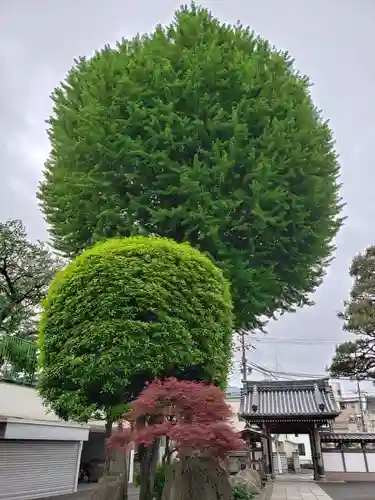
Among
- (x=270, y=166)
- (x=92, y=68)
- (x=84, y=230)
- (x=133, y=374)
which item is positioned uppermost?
(x=92, y=68)

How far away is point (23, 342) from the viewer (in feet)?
36.3

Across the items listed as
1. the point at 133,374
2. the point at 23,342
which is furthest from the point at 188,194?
the point at 23,342

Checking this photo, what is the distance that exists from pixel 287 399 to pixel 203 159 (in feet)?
42.4

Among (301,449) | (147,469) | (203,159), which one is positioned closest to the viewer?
(147,469)

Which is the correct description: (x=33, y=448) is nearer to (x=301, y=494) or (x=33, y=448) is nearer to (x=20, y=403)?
(x=20, y=403)

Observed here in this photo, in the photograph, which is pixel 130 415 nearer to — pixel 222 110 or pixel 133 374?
pixel 133 374

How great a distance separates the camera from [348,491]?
13.2m

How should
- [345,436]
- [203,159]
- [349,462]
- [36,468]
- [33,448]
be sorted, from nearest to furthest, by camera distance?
[203,159] < [33,448] < [36,468] < [345,436] < [349,462]

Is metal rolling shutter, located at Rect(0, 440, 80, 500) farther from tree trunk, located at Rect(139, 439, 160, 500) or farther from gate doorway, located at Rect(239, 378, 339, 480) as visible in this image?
gate doorway, located at Rect(239, 378, 339, 480)

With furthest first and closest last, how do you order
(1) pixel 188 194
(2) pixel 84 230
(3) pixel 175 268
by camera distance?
1. (2) pixel 84 230
2. (1) pixel 188 194
3. (3) pixel 175 268

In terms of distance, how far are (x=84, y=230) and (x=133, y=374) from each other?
504 centimetres

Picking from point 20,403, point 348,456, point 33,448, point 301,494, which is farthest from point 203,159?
point 348,456

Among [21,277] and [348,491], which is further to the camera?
[21,277]

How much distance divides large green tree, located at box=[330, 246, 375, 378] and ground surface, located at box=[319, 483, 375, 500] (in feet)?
13.8
